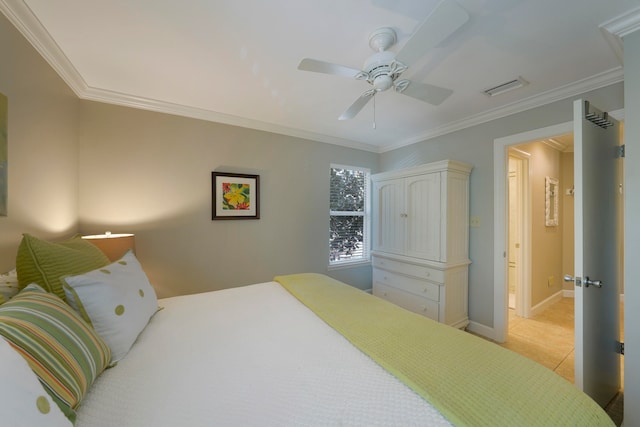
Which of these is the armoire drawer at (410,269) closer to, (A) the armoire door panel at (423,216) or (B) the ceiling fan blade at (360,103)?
(A) the armoire door panel at (423,216)

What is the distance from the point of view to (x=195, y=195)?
251 cm

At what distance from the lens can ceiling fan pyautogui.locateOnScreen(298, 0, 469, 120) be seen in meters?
1.01

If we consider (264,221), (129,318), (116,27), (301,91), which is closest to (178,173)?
(264,221)

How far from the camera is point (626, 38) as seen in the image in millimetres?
1346

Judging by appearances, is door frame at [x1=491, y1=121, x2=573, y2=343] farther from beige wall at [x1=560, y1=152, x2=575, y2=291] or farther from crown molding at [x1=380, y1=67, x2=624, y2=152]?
beige wall at [x1=560, y1=152, x2=575, y2=291]

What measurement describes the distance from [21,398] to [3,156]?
53.6 inches

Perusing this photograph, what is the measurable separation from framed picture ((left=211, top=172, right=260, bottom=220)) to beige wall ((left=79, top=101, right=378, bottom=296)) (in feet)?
0.24

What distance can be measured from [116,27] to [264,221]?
76.5 inches

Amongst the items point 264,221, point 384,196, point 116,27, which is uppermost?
point 116,27

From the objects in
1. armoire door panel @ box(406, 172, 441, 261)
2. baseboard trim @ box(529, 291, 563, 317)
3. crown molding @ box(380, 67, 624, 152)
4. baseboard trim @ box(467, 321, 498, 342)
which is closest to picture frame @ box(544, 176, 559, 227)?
baseboard trim @ box(529, 291, 563, 317)

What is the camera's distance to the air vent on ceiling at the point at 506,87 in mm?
1921

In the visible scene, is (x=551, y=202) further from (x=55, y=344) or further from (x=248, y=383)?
(x=55, y=344)

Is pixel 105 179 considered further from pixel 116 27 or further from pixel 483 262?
pixel 483 262

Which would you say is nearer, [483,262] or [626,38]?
[626,38]
